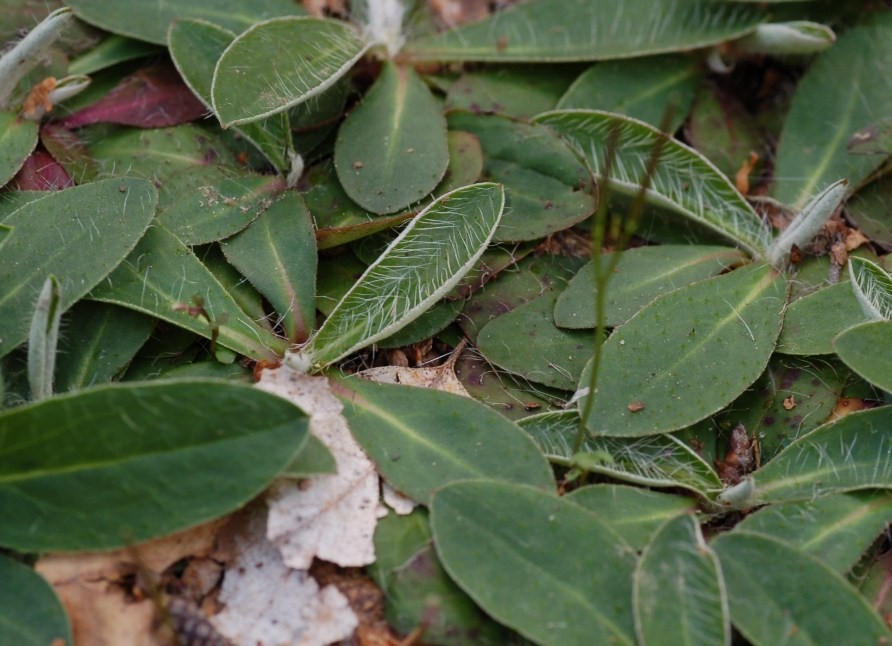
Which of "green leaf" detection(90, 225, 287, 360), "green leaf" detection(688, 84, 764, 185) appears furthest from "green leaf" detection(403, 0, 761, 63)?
"green leaf" detection(90, 225, 287, 360)

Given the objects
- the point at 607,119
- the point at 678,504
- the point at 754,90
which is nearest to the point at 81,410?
the point at 678,504

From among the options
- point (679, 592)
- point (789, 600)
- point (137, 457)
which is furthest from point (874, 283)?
point (137, 457)

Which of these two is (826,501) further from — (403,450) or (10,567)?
(10,567)

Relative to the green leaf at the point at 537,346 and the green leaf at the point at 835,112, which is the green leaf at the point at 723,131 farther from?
the green leaf at the point at 537,346

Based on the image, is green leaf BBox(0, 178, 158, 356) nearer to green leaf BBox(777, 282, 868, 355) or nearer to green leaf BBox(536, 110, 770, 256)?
green leaf BBox(536, 110, 770, 256)

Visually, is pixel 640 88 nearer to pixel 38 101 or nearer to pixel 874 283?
pixel 874 283

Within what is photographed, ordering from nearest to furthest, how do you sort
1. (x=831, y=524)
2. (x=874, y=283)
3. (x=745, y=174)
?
1. (x=831, y=524)
2. (x=874, y=283)
3. (x=745, y=174)

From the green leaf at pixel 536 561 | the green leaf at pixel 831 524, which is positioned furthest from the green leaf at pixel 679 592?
the green leaf at pixel 831 524
